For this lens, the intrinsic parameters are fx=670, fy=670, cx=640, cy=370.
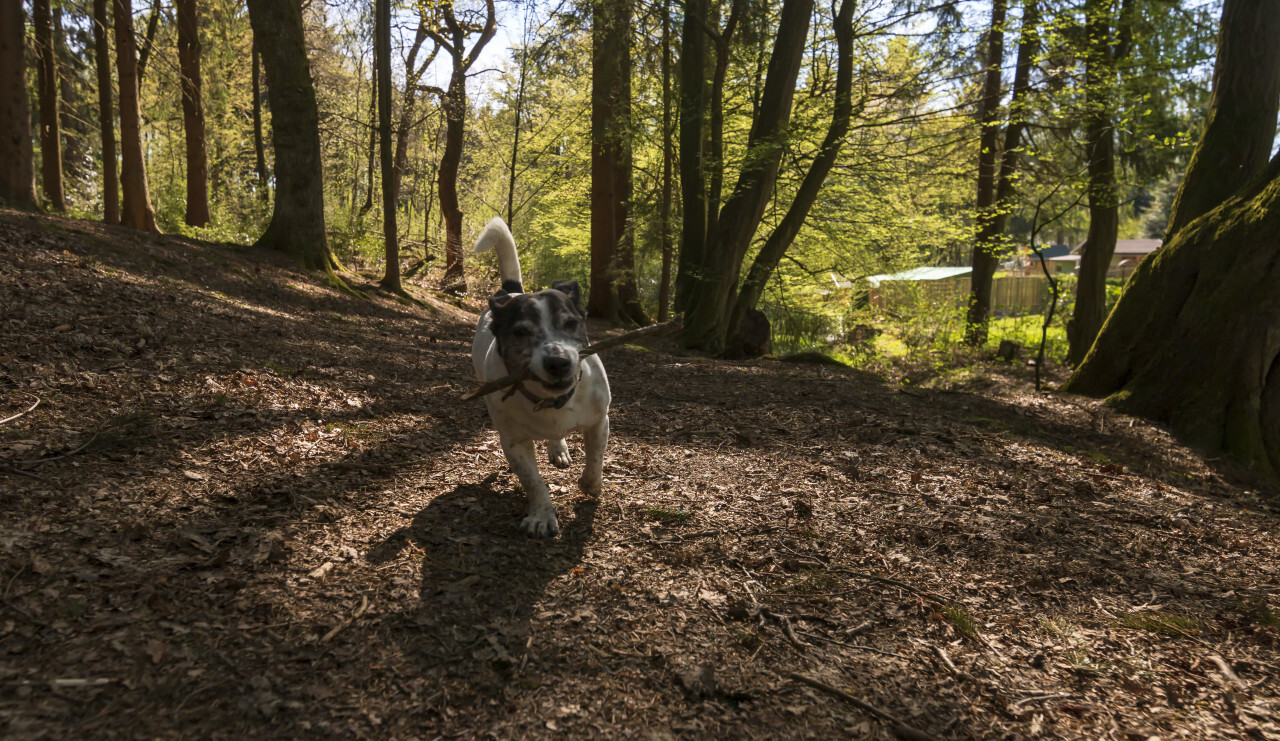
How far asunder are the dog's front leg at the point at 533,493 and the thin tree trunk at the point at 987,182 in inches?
430

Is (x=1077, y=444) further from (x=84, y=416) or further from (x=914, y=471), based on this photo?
(x=84, y=416)

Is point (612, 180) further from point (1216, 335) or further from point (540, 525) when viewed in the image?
point (540, 525)

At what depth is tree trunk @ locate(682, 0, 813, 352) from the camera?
10.7 m

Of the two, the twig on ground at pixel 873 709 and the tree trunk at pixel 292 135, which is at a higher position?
the tree trunk at pixel 292 135

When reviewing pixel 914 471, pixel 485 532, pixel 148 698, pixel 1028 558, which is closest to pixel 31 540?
pixel 148 698

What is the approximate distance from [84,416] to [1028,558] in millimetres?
5215

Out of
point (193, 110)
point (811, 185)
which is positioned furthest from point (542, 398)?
point (193, 110)

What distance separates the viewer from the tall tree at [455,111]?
18.0 meters

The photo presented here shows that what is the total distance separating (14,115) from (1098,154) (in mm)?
16781

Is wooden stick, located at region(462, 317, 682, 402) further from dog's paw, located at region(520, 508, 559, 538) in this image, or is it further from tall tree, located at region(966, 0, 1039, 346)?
tall tree, located at region(966, 0, 1039, 346)

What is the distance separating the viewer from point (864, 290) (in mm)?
19625

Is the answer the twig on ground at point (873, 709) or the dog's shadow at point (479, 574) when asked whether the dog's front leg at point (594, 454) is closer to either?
the dog's shadow at point (479, 574)

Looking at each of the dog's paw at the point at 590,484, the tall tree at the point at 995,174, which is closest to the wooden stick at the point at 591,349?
the dog's paw at the point at 590,484

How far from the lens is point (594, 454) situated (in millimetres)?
3977
